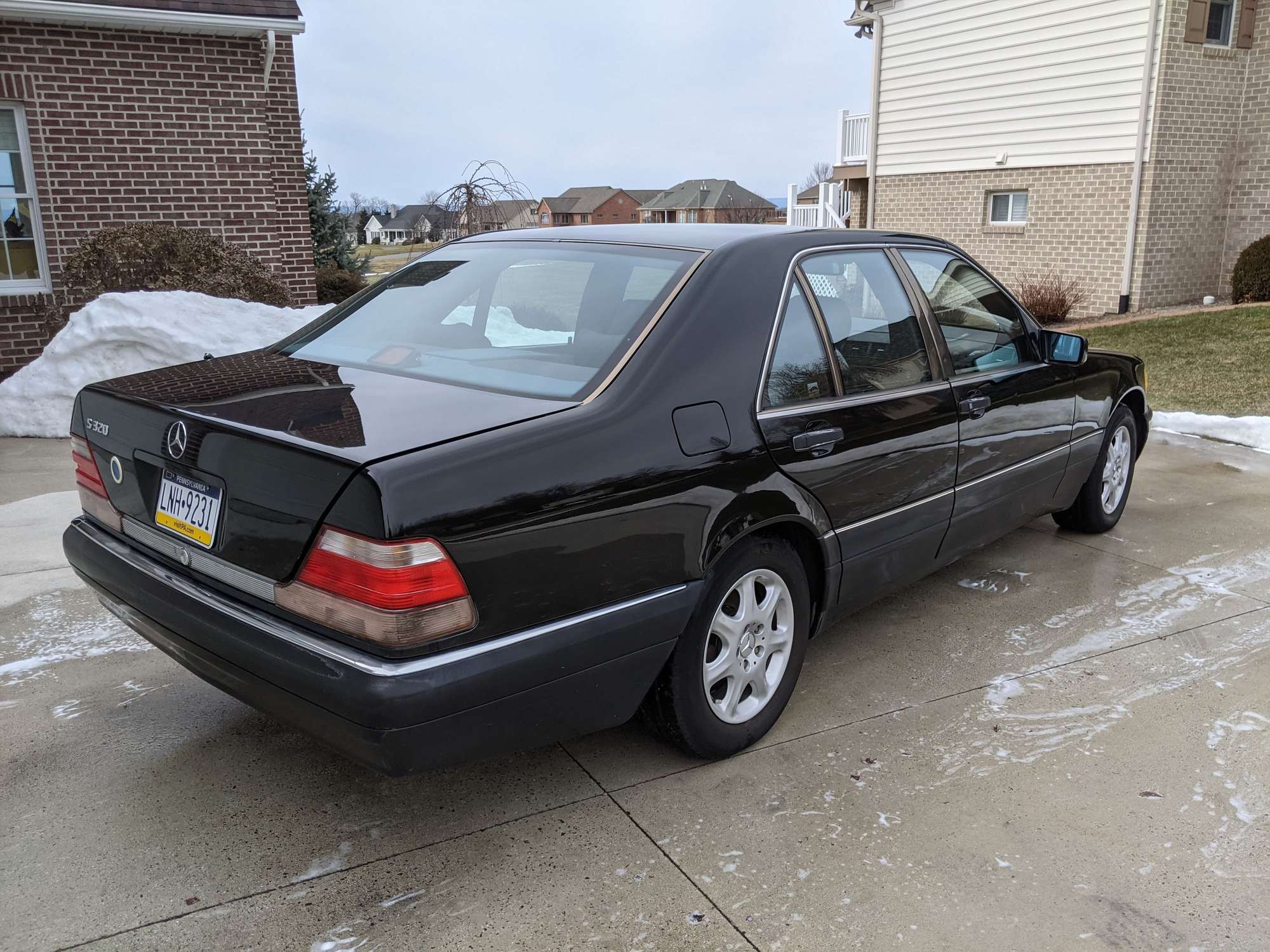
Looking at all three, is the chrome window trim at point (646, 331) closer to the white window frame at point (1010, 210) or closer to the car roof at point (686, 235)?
the car roof at point (686, 235)

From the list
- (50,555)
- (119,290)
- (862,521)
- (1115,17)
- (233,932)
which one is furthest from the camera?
(1115,17)

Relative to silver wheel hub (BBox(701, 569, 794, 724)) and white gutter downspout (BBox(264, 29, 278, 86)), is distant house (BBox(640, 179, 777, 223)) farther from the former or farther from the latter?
silver wheel hub (BBox(701, 569, 794, 724))

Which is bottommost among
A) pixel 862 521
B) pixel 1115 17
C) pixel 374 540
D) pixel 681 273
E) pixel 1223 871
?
pixel 1223 871

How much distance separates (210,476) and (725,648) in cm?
153

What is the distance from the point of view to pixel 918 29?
1853 centimetres

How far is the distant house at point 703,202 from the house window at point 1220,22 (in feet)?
224

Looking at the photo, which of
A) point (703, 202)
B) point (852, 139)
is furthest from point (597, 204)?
point (852, 139)

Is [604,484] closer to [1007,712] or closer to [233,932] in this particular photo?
[233,932]

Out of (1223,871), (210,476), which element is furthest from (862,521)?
(210,476)

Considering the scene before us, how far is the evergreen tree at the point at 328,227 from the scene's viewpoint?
17562mm

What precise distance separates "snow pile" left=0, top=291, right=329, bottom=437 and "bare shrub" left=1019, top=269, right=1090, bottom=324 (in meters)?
12.1

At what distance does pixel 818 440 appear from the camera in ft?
10.5

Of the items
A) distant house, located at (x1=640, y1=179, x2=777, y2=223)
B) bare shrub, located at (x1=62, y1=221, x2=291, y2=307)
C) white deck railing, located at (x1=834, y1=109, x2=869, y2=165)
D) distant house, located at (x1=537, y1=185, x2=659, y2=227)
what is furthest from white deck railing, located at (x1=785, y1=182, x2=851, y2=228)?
distant house, located at (x1=537, y1=185, x2=659, y2=227)

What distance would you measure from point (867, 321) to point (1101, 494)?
7.97ft
